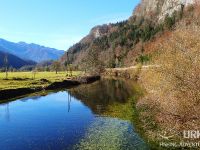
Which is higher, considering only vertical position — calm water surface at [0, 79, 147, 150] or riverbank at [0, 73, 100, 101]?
A: riverbank at [0, 73, 100, 101]

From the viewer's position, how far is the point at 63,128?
54.8m

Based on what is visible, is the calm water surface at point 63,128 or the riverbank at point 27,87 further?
the riverbank at point 27,87

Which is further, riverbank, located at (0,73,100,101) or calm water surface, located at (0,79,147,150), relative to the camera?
riverbank, located at (0,73,100,101)

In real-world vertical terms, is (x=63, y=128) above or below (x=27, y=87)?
below

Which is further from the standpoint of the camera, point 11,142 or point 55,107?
point 55,107

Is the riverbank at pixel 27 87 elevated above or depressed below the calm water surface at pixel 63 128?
above

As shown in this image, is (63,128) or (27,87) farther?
(27,87)

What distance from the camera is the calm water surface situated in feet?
144

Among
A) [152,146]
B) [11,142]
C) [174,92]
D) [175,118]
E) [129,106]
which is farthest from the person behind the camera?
[129,106]

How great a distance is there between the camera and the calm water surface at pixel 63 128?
4381cm

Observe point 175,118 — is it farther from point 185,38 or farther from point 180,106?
point 185,38

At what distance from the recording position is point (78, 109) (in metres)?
76.2

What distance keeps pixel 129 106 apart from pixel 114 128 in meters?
20.6

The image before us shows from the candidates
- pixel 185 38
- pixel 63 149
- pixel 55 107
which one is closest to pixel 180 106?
pixel 185 38
